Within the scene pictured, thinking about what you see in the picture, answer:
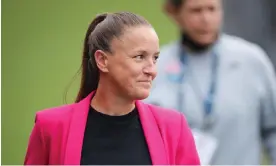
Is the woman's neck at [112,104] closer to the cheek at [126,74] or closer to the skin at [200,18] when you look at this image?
the cheek at [126,74]

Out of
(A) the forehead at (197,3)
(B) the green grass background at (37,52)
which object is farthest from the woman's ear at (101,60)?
(B) the green grass background at (37,52)

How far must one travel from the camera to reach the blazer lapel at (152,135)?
7.08 feet

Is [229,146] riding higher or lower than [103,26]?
lower

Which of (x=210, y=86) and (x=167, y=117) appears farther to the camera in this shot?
(x=210, y=86)

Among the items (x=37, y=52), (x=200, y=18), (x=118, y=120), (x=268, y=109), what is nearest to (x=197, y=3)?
(x=200, y=18)

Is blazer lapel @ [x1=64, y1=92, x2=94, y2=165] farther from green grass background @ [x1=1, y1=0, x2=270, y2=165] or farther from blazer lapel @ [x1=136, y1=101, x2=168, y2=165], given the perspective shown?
green grass background @ [x1=1, y1=0, x2=270, y2=165]

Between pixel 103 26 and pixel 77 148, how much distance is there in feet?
1.06

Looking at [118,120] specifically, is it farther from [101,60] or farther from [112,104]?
[101,60]

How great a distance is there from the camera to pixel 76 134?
217 cm

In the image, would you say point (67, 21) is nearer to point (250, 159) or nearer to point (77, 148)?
point (250, 159)

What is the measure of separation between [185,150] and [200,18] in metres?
1.63

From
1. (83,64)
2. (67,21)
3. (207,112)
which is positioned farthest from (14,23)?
(83,64)

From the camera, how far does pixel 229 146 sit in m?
Answer: 3.69

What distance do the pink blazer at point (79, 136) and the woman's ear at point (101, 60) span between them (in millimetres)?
90
